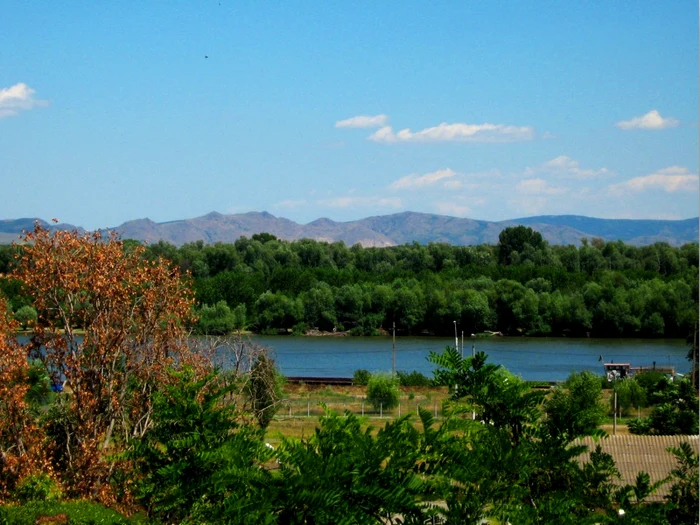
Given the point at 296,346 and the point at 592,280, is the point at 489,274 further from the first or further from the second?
the point at 296,346

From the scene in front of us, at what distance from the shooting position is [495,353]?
36.1 m

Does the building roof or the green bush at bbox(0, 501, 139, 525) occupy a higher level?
the green bush at bbox(0, 501, 139, 525)

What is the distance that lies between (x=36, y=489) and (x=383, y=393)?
609 inches

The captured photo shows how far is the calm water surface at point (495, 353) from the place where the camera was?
3238 cm

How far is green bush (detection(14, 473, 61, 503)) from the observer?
8.77 metres

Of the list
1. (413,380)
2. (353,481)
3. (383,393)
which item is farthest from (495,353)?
(353,481)

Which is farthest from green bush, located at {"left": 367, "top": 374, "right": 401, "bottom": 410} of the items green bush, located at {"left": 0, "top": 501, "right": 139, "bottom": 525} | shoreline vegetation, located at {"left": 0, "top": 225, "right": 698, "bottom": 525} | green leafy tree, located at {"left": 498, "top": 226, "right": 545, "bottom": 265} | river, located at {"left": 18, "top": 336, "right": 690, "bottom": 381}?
green leafy tree, located at {"left": 498, "top": 226, "right": 545, "bottom": 265}

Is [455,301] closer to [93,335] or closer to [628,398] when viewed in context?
[628,398]

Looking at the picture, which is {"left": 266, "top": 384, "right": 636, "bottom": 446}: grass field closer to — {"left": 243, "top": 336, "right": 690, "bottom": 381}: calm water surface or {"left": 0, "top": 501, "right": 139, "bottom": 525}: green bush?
{"left": 243, "top": 336, "right": 690, "bottom": 381}: calm water surface

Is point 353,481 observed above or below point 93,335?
below

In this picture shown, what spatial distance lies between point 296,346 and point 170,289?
28.6 metres

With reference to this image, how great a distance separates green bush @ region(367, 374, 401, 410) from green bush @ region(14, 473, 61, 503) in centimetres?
1442

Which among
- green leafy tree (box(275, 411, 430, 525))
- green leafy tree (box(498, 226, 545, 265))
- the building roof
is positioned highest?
green leafy tree (box(498, 226, 545, 265))

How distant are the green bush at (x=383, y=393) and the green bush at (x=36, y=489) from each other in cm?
1442
